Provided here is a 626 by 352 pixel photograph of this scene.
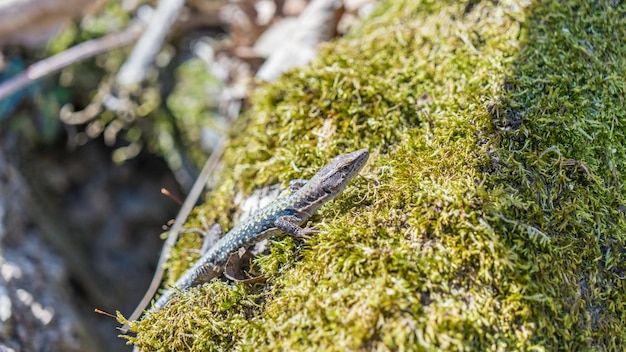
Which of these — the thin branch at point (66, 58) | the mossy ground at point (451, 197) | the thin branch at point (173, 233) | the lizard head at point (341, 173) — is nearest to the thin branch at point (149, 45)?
the thin branch at point (66, 58)

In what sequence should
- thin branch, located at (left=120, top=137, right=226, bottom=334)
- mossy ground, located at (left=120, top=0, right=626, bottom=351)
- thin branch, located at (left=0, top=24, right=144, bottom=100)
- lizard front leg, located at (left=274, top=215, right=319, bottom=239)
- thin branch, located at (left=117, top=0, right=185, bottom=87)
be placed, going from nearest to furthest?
mossy ground, located at (left=120, top=0, right=626, bottom=351) < lizard front leg, located at (left=274, top=215, right=319, bottom=239) < thin branch, located at (left=120, top=137, right=226, bottom=334) < thin branch, located at (left=0, top=24, right=144, bottom=100) < thin branch, located at (left=117, top=0, right=185, bottom=87)

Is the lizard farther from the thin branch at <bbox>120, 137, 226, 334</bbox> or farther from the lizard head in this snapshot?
the thin branch at <bbox>120, 137, 226, 334</bbox>

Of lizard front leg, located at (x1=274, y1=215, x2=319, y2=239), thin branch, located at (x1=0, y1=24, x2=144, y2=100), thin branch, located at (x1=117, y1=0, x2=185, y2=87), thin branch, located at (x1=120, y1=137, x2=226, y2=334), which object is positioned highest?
thin branch, located at (x1=0, y1=24, x2=144, y2=100)

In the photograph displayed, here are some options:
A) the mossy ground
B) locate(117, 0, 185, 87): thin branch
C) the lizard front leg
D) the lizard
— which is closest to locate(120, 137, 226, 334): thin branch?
the mossy ground

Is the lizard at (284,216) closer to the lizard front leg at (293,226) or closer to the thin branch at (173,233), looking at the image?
the lizard front leg at (293,226)

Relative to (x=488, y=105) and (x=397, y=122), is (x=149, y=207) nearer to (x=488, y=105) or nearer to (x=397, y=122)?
(x=397, y=122)

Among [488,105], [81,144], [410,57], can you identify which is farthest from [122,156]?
[488,105]

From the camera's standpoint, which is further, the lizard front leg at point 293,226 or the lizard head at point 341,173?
the lizard head at point 341,173
